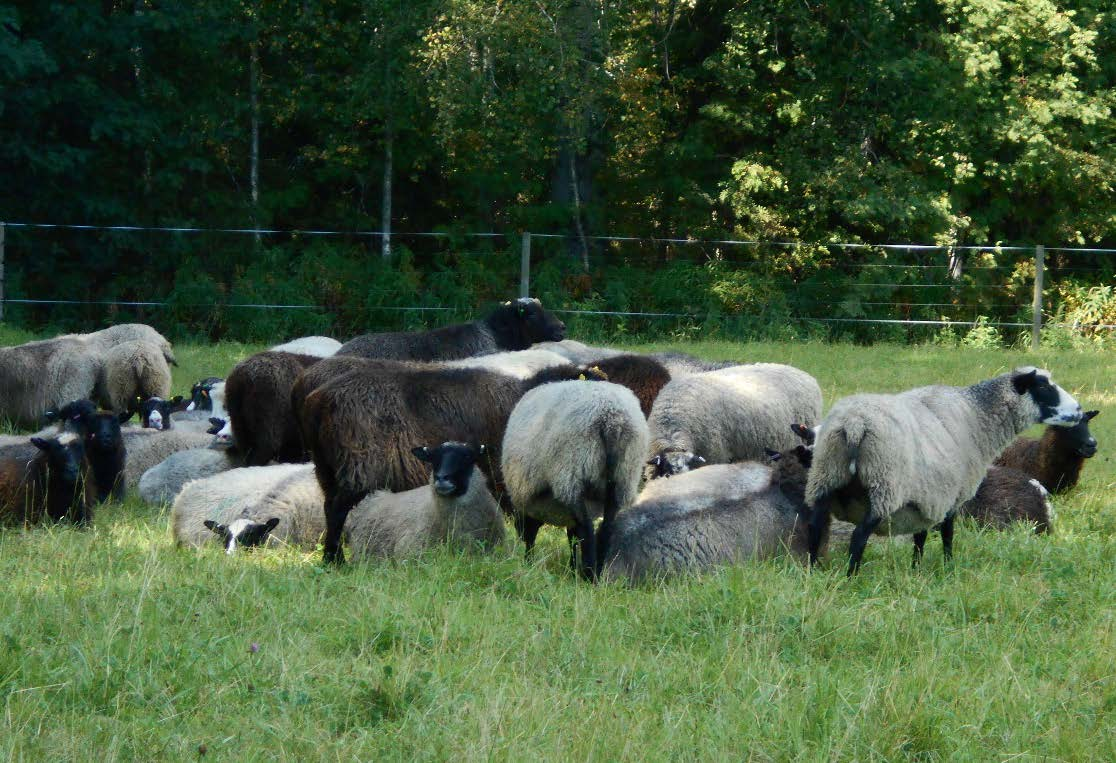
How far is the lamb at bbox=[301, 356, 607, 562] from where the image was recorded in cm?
758

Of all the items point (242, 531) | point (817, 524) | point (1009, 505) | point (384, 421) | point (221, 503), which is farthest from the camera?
point (1009, 505)

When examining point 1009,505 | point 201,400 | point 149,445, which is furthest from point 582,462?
point 201,400

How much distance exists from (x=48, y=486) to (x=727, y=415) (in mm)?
4930

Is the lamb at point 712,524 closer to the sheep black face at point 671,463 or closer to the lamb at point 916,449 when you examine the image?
the lamb at point 916,449

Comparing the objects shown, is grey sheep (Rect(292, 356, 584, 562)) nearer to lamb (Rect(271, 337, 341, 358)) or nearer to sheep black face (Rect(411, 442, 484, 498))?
sheep black face (Rect(411, 442, 484, 498))

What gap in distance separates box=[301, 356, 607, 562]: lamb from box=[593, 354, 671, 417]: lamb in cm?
187

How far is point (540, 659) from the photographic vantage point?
17.3ft

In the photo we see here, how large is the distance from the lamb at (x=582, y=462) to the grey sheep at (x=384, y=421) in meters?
0.83

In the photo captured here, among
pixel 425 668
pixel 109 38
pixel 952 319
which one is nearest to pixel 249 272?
pixel 109 38

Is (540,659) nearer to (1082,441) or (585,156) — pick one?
(1082,441)

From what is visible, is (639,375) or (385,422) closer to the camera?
(385,422)

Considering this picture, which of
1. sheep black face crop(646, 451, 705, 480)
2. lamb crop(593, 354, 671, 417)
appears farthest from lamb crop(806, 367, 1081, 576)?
lamb crop(593, 354, 671, 417)

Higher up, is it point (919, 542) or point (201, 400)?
point (919, 542)

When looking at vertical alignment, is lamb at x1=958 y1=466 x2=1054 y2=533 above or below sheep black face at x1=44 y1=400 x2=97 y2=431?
below
